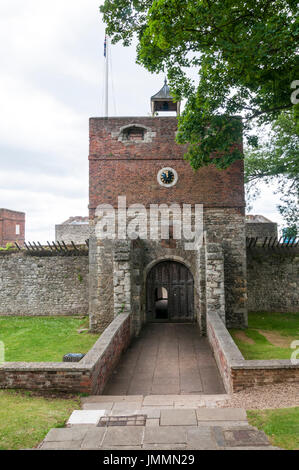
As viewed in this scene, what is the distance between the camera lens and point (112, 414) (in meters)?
5.40

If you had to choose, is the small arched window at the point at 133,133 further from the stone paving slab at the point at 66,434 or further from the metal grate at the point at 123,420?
the stone paving slab at the point at 66,434

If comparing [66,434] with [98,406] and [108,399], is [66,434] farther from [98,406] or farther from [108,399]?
[108,399]

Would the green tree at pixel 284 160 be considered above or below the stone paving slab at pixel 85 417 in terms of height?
above

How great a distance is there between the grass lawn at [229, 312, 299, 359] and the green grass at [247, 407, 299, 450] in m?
3.75

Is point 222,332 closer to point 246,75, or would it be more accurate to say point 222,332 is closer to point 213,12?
point 246,75

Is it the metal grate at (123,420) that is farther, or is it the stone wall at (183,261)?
the stone wall at (183,261)

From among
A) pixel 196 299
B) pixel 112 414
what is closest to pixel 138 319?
pixel 196 299

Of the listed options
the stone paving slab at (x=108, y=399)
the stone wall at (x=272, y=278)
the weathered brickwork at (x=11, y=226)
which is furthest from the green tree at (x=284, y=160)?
the weathered brickwork at (x=11, y=226)

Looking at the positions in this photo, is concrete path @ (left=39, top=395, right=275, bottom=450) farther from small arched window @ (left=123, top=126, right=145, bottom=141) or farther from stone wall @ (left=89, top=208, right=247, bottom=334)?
small arched window @ (left=123, top=126, right=145, bottom=141)

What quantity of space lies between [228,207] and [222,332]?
5.79 m

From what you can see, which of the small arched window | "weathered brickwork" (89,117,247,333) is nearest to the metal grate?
"weathered brickwork" (89,117,247,333)

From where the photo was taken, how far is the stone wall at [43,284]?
1664cm

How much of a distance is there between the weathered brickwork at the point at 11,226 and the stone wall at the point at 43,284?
18470mm

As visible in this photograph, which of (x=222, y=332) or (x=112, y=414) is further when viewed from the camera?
(x=222, y=332)
